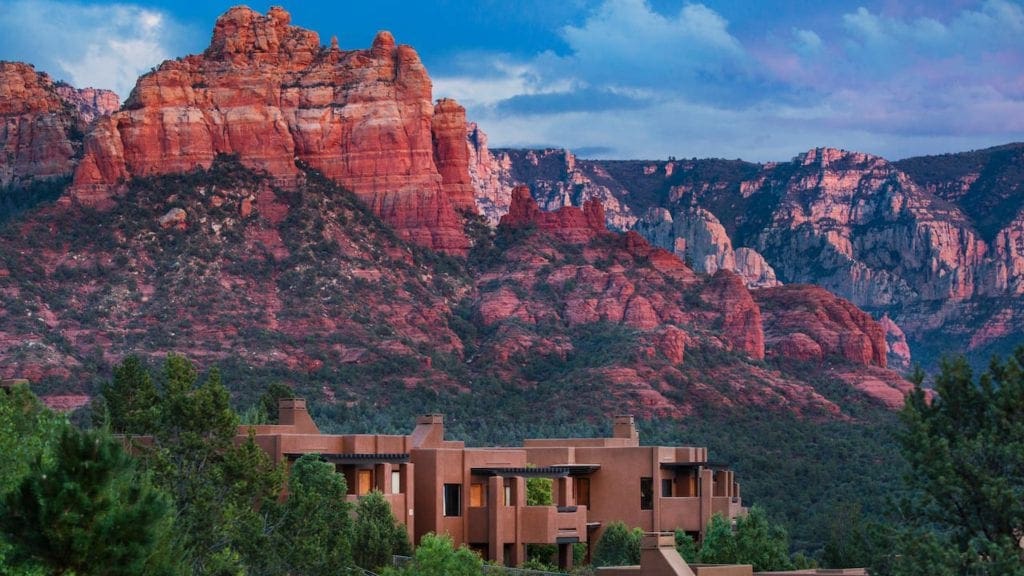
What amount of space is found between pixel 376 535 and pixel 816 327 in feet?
385

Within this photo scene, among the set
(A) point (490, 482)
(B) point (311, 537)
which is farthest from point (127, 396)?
(B) point (311, 537)

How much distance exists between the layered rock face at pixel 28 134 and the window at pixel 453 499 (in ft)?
349

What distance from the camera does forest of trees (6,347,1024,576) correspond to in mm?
36094

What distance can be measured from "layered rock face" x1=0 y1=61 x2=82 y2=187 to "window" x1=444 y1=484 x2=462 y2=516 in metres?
106

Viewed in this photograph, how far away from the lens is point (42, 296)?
468 feet

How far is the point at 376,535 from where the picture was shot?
59.9 m

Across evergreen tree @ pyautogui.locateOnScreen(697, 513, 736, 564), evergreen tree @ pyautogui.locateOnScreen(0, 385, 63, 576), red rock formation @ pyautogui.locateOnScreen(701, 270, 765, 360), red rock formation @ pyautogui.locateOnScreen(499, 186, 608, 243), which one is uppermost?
red rock formation @ pyautogui.locateOnScreen(499, 186, 608, 243)

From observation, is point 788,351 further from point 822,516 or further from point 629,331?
point 822,516

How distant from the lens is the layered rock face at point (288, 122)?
520 ft

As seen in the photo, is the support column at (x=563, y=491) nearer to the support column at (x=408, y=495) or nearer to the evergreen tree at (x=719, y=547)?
the evergreen tree at (x=719, y=547)

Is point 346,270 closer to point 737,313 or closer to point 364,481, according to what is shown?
point 737,313

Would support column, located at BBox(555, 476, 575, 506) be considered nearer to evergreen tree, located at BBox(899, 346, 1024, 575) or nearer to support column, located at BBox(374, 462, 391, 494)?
support column, located at BBox(374, 462, 391, 494)

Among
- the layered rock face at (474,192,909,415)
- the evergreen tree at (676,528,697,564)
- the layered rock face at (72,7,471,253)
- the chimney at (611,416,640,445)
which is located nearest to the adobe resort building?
the evergreen tree at (676,528,697,564)

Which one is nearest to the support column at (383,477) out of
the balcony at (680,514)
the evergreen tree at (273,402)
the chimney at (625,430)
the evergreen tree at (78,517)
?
the balcony at (680,514)
